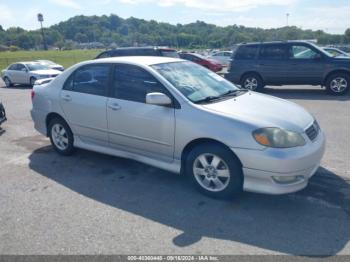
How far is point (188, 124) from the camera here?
12.5 feet

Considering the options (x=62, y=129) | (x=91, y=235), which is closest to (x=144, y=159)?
(x=91, y=235)

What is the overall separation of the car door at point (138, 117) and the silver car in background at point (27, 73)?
13.4m

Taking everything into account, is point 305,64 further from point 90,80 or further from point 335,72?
point 90,80

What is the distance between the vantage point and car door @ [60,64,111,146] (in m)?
4.70

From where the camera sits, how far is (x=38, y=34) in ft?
422

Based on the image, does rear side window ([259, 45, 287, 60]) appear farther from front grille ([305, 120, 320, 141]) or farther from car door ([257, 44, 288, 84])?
front grille ([305, 120, 320, 141])

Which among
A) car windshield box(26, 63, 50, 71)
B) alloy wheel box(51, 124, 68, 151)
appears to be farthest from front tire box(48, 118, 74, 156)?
car windshield box(26, 63, 50, 71)

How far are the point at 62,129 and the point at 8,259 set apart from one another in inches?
108

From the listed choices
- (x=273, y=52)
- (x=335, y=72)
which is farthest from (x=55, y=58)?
(x=335, y=72)

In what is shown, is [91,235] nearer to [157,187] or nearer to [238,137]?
[157,187]

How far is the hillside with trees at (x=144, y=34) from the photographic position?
7186 centimetres

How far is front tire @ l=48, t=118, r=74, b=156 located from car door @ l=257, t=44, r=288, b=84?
8.17 m

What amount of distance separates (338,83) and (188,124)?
8709mm

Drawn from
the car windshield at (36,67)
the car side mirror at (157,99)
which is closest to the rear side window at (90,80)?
the car side mirror at (157,99)
